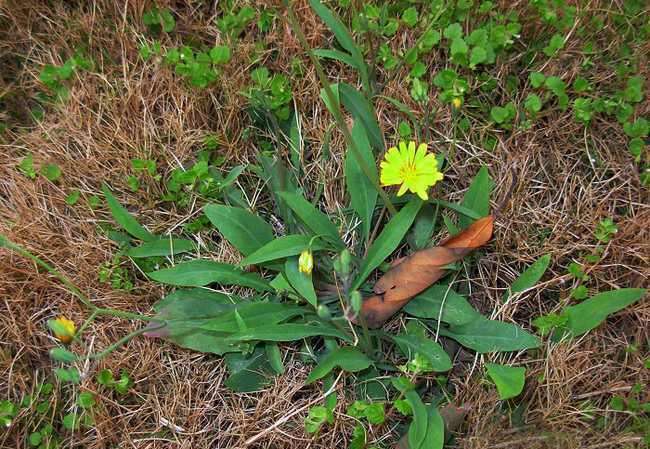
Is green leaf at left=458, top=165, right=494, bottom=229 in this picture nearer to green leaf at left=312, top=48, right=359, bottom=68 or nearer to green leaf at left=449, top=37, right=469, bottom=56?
green leaf at left=449, top=37, right=469, bottom=56

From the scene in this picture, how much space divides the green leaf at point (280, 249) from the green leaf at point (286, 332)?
20 centimetres

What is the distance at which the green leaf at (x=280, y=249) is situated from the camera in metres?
2.23

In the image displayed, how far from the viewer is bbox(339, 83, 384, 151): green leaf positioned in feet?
8.11

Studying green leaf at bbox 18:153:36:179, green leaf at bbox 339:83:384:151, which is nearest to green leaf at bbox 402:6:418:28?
green leaf at bbox 339:83:384:151

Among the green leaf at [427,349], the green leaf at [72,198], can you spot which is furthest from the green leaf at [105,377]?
the green leaf at [427,349]

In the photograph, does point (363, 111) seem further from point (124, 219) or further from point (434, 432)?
point (434, 432)

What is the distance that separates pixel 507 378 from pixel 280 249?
0.77 metres

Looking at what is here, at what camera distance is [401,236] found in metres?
2.29

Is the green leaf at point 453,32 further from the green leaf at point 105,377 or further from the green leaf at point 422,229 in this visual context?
the green leaf at point 105,377

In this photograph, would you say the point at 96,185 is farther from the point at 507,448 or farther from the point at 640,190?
the point at 640,190

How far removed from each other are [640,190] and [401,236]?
0.88m

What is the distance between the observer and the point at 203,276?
7.85 ft

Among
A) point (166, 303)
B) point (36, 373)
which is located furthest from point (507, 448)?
point (36, 373)

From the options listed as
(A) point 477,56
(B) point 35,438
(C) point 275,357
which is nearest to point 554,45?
(A) point 477,56
